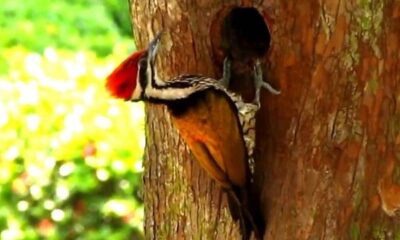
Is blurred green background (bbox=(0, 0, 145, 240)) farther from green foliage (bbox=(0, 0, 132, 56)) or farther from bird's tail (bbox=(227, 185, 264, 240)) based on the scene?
bird's tail (bbox=(227, 185, 264, 240))

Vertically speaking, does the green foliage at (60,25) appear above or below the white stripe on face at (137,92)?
above

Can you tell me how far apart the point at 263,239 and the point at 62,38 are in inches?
189

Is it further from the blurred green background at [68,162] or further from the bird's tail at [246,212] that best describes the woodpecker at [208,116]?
the blurred green background at [68,162]

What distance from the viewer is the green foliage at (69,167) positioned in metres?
5.34

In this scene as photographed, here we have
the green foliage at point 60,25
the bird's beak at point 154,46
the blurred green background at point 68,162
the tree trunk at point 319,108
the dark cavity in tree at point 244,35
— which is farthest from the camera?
the green foliage at point 60,25

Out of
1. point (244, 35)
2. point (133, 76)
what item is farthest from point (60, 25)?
point (133, 76)

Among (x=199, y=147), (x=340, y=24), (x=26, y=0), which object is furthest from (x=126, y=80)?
(x=26, y=0)

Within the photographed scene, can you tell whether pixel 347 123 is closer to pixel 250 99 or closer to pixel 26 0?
pixel 250 99

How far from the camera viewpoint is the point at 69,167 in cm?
534

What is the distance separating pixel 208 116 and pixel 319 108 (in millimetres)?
366

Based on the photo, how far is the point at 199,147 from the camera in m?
2.97

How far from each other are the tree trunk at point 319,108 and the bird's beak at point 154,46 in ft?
0.17

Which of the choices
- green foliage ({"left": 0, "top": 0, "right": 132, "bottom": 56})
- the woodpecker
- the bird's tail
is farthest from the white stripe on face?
green foliage ({"left": 0, "top": 0, "right": 132, "bottom": 56})

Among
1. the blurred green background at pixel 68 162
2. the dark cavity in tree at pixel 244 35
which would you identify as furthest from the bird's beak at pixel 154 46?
the blurred green background at pixel 68 162
